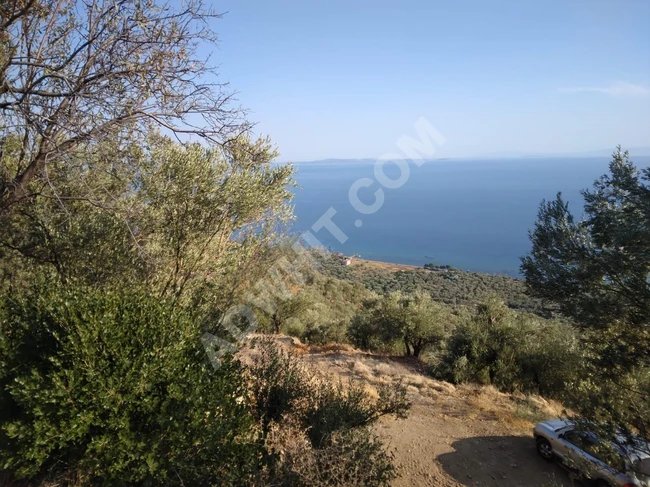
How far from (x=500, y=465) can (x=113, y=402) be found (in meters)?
8.53

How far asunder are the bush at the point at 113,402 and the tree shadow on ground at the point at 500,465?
559 centimetres

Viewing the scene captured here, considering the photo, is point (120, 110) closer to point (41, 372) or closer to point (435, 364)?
point (41, 372)

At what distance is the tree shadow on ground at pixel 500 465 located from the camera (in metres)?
7.64

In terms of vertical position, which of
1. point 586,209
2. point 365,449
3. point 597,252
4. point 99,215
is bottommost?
point 365,449

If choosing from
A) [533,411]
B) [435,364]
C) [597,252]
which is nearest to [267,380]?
[597,252]

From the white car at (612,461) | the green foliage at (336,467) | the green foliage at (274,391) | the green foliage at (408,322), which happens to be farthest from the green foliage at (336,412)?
the green foliage at (408,322)

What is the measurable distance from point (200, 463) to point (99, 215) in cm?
585

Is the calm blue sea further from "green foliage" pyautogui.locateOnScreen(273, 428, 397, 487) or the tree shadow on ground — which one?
"green foliage" pyautogui.locateOnScreen(273, 428, 397, 487)

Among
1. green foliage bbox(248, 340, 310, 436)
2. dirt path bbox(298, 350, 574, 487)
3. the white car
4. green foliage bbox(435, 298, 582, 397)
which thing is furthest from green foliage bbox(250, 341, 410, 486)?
green foliage bbox(435, 298, 582, 397)

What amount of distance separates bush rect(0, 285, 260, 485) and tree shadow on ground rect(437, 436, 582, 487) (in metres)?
5.59

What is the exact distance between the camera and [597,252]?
7340 mm

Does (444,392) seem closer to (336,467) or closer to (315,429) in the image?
(315,429)

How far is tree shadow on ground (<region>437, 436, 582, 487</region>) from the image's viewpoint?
301 inches

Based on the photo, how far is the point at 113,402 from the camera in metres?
4.11
